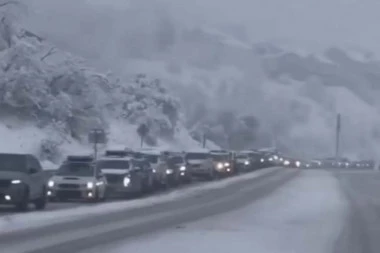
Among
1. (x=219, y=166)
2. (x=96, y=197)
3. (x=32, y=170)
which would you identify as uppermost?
(x=219, y=166)

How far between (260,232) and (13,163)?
10985 millimetres

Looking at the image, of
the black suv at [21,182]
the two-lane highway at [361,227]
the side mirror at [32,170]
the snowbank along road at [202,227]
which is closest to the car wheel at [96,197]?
the snowbank along road at [202,227]

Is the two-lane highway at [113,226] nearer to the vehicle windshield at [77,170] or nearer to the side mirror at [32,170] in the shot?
the side mirror at [32,170]

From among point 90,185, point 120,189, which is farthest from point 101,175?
point 120,189

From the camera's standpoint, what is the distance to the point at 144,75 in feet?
395

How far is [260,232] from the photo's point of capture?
29516 millimetres

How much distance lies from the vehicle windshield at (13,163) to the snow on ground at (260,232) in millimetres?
6430

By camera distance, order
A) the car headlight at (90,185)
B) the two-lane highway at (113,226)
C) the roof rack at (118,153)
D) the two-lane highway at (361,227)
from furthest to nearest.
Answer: the roof rack at (118,153)
the car headlight at (90,185)
the two-lane highway at (361,227)
the two-lane highway at (113,226)

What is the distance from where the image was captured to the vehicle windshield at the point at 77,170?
44688 millimetres

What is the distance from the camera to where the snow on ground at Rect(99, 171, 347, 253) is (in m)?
24.2

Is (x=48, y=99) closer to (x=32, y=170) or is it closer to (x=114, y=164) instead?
(x=114, y=164)

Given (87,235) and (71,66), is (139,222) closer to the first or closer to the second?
(87,235)

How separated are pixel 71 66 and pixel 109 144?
305 inches

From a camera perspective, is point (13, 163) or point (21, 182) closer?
point (21, 182)
